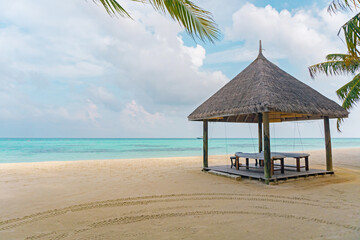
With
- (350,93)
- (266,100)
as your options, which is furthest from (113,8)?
(350,93)

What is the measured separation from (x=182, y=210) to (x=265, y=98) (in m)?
3.13

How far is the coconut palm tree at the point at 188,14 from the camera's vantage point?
6.31 feet

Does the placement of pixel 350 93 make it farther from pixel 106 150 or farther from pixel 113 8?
pixel 106 150

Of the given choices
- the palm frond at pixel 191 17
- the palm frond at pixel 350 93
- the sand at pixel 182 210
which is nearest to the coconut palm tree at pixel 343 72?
the palm frond at pixel 350 93

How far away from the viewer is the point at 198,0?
2.22m

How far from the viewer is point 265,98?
5.22 m

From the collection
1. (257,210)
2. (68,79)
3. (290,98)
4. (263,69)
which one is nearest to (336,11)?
(290,98)

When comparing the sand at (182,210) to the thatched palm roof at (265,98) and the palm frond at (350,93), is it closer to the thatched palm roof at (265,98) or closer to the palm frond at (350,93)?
the thatched palm roof at (265,98)

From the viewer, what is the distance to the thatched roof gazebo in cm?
529

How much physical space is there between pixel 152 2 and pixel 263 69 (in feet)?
17.3

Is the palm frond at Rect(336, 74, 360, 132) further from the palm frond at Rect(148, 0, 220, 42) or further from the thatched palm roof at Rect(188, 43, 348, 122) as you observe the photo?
the palm frond at Rect(148, 0, 220, 42)

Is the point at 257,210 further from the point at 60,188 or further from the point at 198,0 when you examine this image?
the point at 60,188

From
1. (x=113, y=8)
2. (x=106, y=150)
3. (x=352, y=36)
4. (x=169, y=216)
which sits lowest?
(x=106, y=150)

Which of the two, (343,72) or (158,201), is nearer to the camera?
(158,201)
